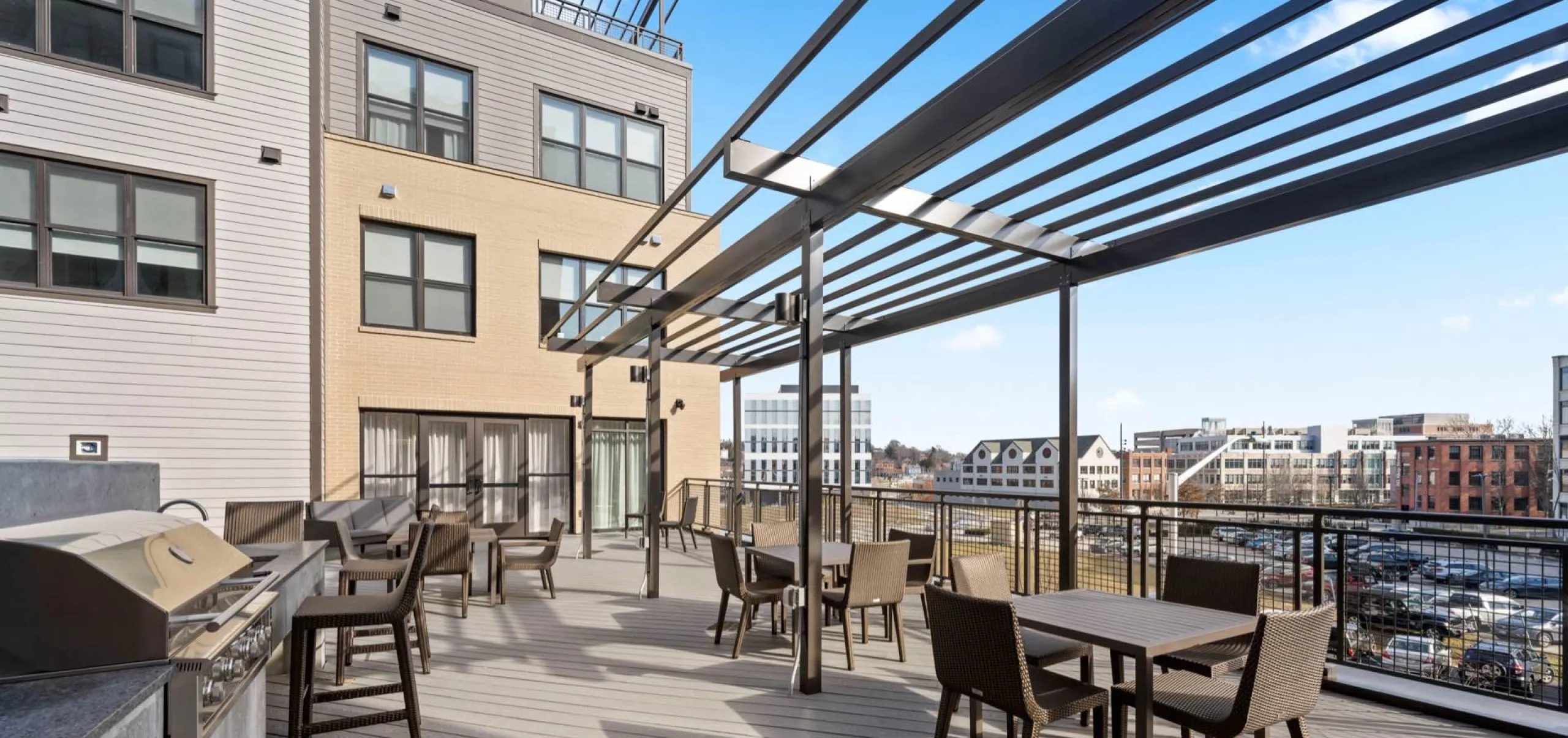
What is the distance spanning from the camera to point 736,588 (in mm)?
5414

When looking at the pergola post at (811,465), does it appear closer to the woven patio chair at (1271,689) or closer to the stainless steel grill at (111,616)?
the woven patio chair at (1271,689)

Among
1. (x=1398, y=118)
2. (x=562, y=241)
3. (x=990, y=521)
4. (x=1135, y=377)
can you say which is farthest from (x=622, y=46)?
(x=1135, y=377)

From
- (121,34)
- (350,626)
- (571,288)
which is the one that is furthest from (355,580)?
(571,288)

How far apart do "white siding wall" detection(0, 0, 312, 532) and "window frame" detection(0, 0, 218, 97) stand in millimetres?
84

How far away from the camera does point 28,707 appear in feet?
5.01

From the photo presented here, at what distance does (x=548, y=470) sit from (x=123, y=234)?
6.04 m

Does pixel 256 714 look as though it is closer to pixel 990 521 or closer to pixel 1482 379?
pixel 990 521

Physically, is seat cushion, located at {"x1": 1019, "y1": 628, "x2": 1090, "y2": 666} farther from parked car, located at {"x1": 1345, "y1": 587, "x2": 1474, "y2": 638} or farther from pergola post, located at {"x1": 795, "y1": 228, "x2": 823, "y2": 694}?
parked car, located at {"x1": 1345, "y1": 587, "x2": 1474, "y2": 638}

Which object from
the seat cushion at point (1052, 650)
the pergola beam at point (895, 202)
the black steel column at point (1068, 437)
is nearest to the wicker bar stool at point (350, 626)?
the pergola beam at point (895, 202)

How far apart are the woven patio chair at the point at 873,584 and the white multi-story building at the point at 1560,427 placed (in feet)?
169

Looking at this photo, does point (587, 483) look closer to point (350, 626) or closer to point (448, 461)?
point (448, 461)

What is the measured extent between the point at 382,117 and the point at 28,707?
38.3ft

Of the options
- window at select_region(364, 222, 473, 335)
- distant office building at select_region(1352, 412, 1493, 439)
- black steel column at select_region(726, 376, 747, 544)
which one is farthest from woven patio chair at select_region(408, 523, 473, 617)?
distant office building at select_region(1352, 412, 1493, 439)

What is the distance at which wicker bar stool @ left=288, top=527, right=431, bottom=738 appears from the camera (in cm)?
349
